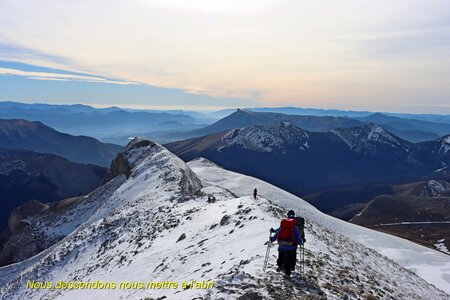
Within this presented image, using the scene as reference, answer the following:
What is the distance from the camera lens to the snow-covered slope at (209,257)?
14.3 meters

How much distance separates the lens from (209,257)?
64.2ft

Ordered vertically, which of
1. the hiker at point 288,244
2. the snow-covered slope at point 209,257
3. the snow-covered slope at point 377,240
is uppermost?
the hiker at point 288,244

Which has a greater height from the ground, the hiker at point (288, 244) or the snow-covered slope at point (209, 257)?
the hiker at point (288, 244)

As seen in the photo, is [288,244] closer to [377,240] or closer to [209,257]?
[209,257]

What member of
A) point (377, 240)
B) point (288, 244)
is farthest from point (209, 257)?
point (377, 240)

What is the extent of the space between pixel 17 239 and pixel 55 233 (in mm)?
10506

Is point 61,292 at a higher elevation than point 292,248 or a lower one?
lower

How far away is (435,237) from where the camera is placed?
3772 inches

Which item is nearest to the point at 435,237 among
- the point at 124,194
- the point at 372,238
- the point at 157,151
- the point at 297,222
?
the point at 372,238

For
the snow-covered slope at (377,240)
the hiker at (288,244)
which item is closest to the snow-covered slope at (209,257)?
the snow-covered slope at (377,240)

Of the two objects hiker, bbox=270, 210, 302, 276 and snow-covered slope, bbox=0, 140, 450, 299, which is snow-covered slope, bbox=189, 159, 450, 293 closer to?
snow-covered slope, bbox=0, 140, 450, 299

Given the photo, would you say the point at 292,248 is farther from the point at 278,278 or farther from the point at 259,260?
the point at 259,260

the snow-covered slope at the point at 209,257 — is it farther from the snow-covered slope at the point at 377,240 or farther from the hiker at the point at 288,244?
the hiker at the point at 288,244

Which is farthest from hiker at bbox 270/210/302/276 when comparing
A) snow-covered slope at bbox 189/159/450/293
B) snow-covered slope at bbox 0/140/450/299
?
snow-covered slope at bbox 189/159/450/293
